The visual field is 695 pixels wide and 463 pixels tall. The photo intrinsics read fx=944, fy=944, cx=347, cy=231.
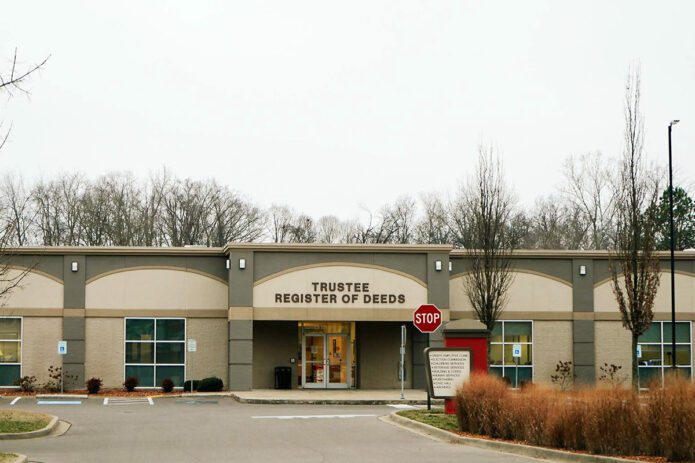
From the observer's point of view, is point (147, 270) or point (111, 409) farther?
point (147, 270)

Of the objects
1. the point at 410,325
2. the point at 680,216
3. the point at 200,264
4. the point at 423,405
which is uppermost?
the point at 680,216

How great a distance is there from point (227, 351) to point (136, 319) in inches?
147

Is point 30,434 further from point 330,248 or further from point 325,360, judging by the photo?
point 325,360

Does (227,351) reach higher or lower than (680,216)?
lower

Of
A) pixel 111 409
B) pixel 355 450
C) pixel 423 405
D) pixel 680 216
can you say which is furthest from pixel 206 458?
pixel 680 216

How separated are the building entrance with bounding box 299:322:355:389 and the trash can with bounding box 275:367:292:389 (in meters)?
0.88

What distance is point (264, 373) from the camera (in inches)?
1473

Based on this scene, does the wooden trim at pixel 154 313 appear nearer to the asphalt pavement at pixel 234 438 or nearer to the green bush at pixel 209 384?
the green bush at pixel 209 384

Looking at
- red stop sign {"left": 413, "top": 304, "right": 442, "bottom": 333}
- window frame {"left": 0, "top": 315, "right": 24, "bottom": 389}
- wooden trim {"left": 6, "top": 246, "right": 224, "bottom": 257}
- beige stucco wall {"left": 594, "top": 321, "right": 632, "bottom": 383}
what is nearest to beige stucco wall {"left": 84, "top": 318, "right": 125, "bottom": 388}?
window frame {"left": 0, "top": 315, "right": 24, "bottom": 389}

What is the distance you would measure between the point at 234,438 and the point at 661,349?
24.0 metres

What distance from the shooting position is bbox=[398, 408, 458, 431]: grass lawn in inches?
830

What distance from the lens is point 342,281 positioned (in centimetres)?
3612

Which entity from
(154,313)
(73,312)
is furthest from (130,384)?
(73,312)

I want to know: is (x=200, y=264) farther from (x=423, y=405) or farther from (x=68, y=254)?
(x=423, y=405)
